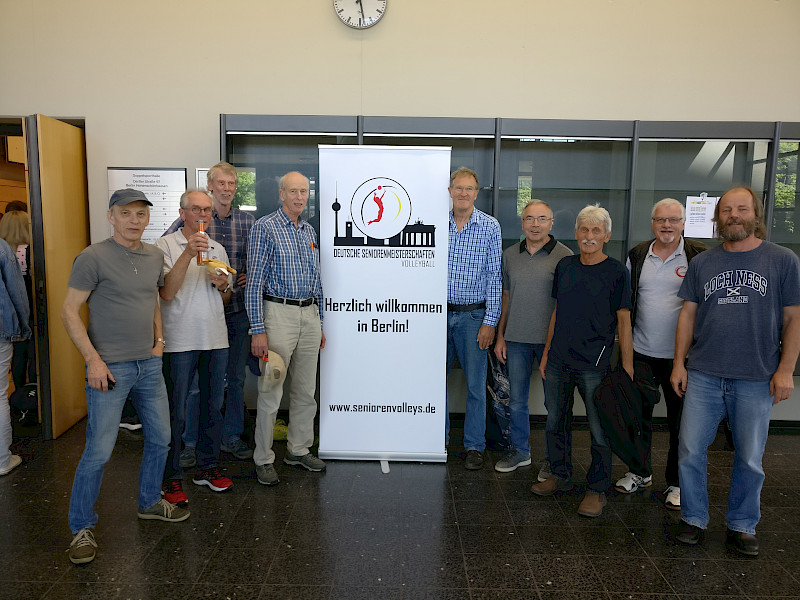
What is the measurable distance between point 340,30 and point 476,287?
2351mm

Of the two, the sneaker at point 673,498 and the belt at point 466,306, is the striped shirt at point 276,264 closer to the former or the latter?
the belt at point 466,306

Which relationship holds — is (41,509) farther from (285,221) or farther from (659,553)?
(659,553)

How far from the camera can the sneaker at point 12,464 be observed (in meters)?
3.46

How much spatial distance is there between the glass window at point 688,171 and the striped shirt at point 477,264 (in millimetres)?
1465

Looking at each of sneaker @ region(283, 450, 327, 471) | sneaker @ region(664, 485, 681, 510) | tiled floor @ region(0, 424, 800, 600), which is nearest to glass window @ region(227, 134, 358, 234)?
sneaker @ region(283, 450, 327, 471)

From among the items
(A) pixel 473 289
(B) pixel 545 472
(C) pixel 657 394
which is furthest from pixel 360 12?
(B) pixel 545 472

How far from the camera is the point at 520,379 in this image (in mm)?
3594

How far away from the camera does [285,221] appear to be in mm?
3346

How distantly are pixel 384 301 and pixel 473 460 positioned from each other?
120 centimetres

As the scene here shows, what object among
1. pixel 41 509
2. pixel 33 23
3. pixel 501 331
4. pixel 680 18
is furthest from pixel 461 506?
pixel 33 23

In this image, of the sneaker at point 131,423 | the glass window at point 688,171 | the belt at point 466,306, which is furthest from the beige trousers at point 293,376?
the glass window at point 688,171

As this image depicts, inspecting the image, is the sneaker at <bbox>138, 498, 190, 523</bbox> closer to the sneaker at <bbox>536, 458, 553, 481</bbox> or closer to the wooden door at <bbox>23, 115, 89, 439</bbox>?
the wooden door at <bbox>23, 115, 89, 439</bbox>

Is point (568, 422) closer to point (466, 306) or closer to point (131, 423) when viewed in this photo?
point (466, 306)

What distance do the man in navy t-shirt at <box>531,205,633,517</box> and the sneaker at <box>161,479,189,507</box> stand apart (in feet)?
7.05
